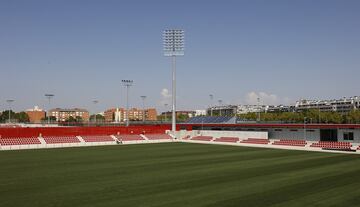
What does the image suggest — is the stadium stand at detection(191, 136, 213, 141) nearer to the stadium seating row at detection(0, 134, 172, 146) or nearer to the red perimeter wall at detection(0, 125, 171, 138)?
the stadium seating row at detection(0, 134, 172, 146)

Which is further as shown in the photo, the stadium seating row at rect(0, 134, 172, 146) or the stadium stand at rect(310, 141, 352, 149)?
the stadium seating row at rect(0, 134, 172, 146)

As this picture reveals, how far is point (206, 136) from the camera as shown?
75875 mm

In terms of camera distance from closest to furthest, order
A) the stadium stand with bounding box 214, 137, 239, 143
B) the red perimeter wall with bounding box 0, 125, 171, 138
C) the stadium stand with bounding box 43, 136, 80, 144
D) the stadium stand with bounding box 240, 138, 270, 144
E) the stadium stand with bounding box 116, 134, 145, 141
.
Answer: the red perimeter wall with bounding box 0, 125, 171, 138 → the stadium stand with bounding box 43, 136, 80, 144 → the stadium stand with bounding box 240, 138, 270, 144 → the stadium stand with bounding box 214, 137, 239, 143 → the stadium stand with bounding box 116, 134, 145, 141

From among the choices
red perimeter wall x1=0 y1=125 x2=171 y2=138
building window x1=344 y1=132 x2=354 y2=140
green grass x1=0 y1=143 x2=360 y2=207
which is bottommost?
green grass x1=0 y1=143 x2=360 y2=207

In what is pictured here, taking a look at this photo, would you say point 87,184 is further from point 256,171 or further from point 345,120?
point 345,120

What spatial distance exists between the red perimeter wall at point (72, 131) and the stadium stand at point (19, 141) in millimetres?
1065

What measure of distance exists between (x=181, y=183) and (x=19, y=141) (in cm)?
4033

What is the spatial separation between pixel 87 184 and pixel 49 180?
3.35m

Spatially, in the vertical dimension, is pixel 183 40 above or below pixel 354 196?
above

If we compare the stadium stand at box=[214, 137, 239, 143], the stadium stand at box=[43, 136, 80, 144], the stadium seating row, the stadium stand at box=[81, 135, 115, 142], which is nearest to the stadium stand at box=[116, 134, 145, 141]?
the stadium seating row

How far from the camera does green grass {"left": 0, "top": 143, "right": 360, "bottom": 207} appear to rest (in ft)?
62.7

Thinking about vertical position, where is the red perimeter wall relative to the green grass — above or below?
above

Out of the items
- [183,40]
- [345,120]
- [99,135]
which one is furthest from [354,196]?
[345,120]

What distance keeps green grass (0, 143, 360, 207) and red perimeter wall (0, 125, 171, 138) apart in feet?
76.4
